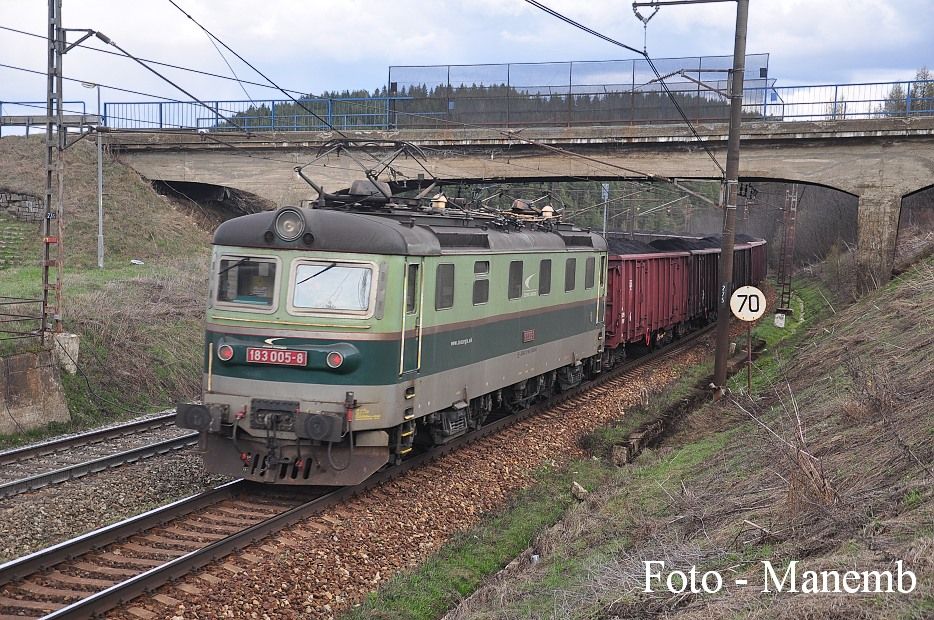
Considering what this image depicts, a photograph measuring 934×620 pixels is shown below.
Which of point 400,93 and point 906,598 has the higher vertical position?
point 400,93

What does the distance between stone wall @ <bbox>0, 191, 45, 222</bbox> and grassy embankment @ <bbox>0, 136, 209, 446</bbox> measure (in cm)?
37

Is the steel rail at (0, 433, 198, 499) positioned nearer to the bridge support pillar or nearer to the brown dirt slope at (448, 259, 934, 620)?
the brown dirt slope at (448, 259, 934, 620)

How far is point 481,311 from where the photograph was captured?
42.7 feet

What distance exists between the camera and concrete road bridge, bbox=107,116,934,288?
2580 cm

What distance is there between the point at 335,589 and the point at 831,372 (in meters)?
10.8

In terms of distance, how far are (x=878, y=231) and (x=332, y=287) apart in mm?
20035

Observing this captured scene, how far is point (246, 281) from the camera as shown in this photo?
10.9 meters

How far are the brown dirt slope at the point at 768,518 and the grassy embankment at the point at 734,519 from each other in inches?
0.7

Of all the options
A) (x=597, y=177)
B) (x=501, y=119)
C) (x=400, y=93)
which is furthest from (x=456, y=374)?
(x=400, y=93)

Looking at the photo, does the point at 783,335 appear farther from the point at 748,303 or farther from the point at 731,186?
the point at 748,303

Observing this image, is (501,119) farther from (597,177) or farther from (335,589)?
(335,589)

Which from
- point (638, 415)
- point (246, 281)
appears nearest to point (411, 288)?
point (246, 281)

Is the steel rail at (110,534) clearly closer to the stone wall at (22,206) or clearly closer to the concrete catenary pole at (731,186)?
the concrete catenary pole at (731,186)

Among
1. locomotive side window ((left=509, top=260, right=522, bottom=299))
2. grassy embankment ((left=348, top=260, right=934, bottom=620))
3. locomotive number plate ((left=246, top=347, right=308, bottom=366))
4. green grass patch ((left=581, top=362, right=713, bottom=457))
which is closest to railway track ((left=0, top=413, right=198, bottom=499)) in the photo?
locomotive number plate ((left=246, top=347, right=308, bottom=366))
